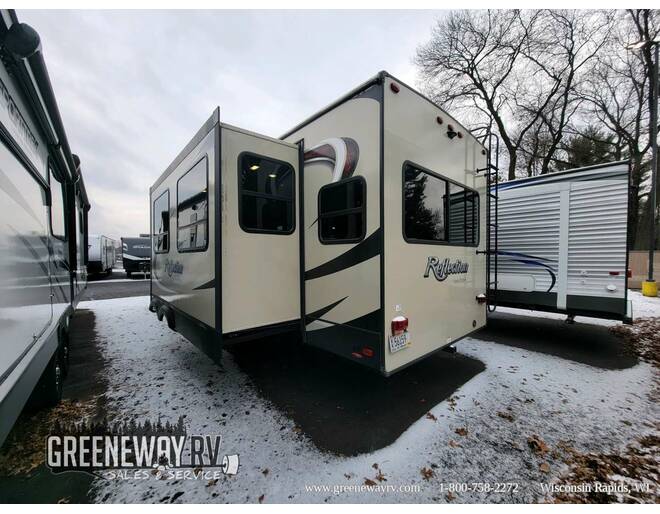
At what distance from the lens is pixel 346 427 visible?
2.72 metres

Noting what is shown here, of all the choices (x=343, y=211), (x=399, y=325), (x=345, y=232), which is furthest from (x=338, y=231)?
(x=399, y=325)

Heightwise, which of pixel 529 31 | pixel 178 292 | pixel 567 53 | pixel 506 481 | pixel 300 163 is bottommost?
pixel 506 481

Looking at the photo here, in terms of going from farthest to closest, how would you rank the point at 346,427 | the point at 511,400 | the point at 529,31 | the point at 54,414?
the point at 529,31 < the point at 511,400 < the point at 54,414 < the point at 346,427

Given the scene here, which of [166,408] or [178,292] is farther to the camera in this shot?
[178,292]

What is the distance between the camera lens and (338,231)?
2.96 m

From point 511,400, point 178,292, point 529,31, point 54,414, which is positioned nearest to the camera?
point 54,414

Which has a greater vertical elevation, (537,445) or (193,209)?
(193,209)

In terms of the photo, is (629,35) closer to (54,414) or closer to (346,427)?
(346,427)

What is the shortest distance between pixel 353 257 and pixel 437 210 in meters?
1.23

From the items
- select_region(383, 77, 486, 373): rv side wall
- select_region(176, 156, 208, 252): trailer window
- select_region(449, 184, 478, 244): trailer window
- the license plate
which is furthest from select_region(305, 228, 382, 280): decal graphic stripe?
select_region(449, 184, 478, 244): trailer window

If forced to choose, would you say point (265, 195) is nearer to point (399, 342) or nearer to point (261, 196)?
point (261, 196)

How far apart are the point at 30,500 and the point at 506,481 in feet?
10.9

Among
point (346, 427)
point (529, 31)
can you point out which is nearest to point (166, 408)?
point (346, 427)

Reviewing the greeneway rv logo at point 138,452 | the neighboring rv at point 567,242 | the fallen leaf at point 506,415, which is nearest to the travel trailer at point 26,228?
the greeneway rv logo at point 138,452
